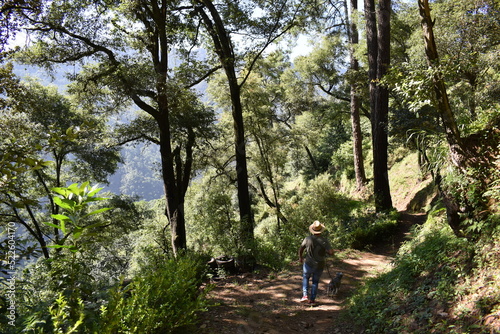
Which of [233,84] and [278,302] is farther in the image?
[233,84]

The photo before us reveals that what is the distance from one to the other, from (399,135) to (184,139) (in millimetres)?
7737

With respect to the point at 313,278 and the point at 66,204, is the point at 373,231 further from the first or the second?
the point at 66,204

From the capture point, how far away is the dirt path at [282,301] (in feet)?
14.6

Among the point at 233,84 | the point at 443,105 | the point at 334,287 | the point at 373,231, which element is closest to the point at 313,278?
the point at 334,287

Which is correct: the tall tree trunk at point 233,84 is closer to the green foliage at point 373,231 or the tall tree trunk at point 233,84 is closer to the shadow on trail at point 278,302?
the shadow on trail at point 278,302

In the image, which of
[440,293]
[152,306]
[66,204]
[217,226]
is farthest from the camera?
[217,226]

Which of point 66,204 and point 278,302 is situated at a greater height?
point 66,204

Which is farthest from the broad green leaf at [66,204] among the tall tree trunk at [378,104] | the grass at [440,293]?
the tall tree trunk at [378,104]

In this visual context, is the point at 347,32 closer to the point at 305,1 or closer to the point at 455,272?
the point at 305,1

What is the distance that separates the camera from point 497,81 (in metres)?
10.5

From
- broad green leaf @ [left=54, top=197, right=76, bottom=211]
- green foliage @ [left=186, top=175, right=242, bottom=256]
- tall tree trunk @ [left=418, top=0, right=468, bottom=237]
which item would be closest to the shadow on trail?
green foliage @ [left=186, top=175, right=242, bottom=256]

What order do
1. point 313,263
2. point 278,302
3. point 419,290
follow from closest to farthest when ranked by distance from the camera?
1. point 419,290
2. point 313,263
3. point 278,302

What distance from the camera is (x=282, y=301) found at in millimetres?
5629

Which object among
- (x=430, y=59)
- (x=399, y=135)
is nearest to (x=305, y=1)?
(x=399, y=135)
